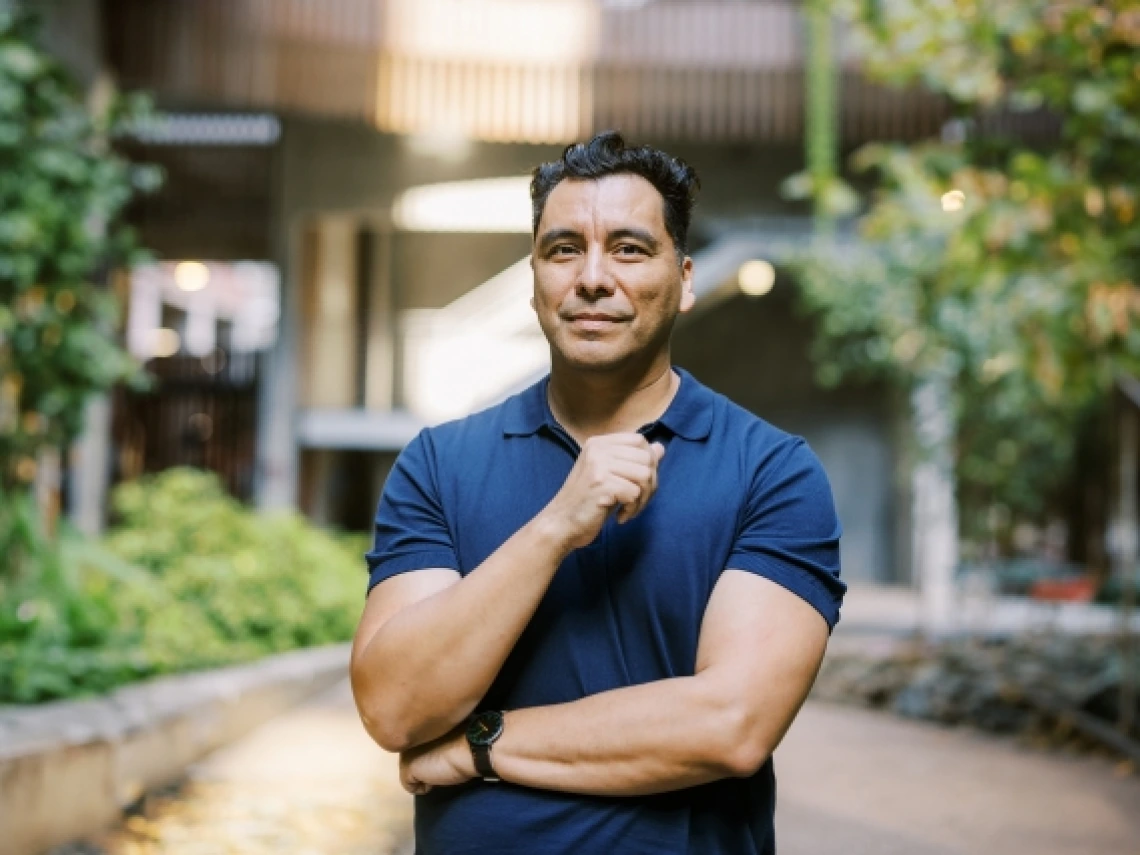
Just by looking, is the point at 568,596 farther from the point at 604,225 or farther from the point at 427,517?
the point at 604,225

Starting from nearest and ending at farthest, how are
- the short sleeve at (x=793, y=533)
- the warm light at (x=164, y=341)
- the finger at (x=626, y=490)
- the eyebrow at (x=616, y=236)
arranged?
the finger at (x=626, y=490) → the short sleeve at (x=793, y=533) → the eyebrow at (x=616, y=236) → the warm light at (x=164, y=341)

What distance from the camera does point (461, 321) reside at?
1548cm

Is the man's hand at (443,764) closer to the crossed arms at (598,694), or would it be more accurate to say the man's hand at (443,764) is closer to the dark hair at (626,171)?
the crossed arms at (598,694)

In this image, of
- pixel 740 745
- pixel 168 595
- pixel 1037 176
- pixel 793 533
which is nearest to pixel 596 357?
pixel 793 533

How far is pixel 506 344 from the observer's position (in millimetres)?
15312

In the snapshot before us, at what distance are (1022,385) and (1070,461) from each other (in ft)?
22.9

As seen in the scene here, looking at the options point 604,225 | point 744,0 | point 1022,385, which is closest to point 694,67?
point 744,0

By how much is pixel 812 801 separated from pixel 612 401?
4272 millimetres

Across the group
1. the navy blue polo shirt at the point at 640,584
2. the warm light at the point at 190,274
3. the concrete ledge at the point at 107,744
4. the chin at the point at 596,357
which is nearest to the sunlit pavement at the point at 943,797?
the concrete ledge at the point at 107,744

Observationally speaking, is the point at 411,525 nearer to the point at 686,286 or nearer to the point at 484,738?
the point at 484,738

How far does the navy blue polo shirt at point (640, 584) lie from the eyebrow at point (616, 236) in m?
0.27

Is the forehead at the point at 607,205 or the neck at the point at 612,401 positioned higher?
the forehead at the point at 607,205

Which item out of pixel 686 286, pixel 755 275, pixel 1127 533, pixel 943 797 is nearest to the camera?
pixel 686 286

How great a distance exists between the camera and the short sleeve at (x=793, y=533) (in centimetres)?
188
